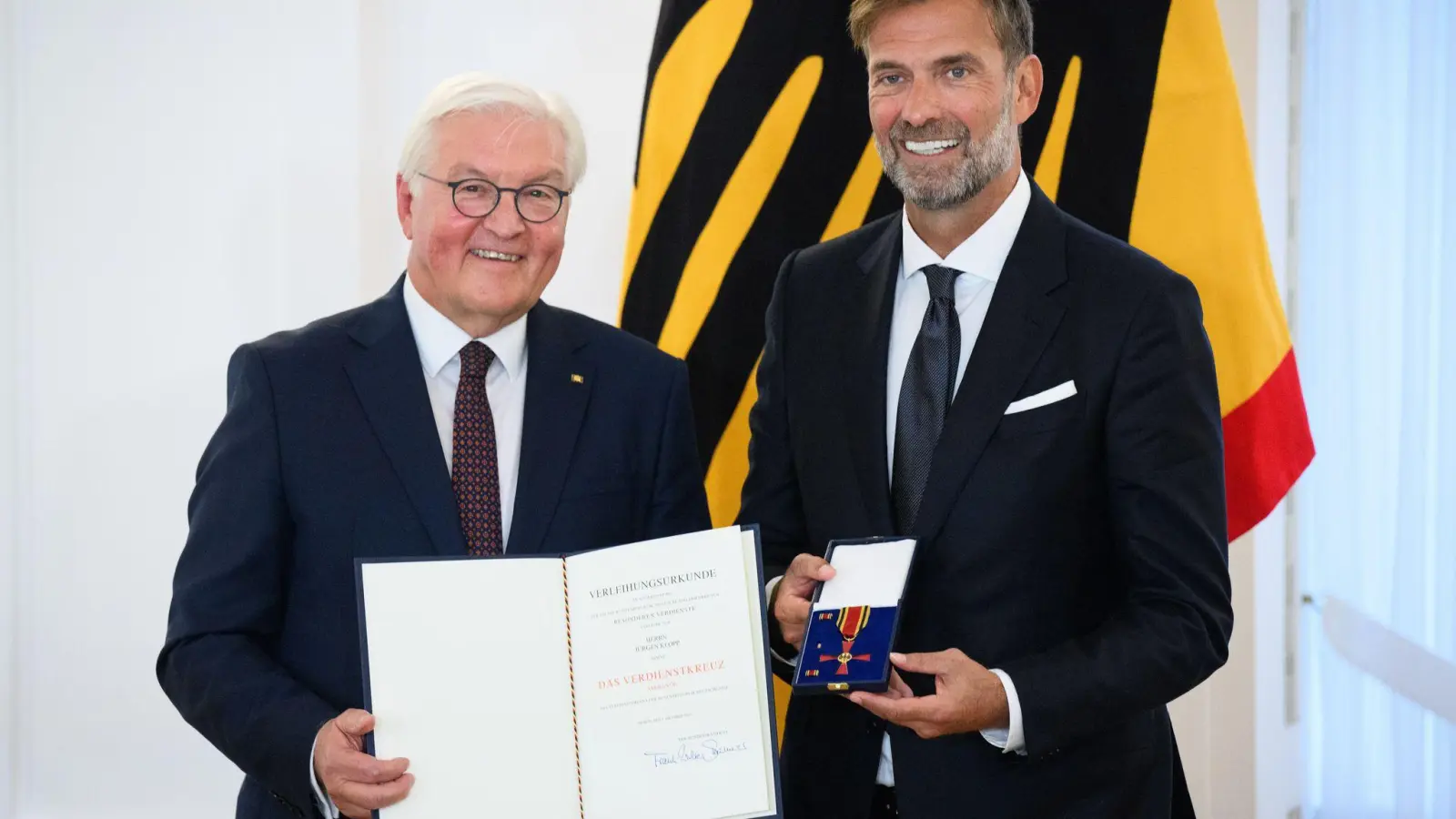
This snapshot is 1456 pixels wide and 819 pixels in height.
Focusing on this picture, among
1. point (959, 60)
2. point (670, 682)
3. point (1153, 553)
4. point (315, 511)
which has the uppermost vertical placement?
point (959, 60)

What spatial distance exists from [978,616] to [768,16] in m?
1.66

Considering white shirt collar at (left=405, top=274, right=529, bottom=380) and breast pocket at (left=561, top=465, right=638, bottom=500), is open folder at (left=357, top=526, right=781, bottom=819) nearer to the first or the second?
breast pocket at (left=561, top=465, right=638, bottom=500)

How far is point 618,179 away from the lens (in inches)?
147

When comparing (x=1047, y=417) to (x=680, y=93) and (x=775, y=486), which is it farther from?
(x=680, y=93)

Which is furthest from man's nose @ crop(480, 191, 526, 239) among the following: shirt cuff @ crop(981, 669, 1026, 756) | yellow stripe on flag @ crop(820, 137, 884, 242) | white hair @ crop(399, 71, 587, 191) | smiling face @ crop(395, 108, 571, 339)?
yellow stripe on flag @ crop(820, 137, 884, 242)

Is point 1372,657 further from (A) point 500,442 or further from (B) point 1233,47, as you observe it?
(A) point 500,442

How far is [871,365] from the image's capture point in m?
2.16

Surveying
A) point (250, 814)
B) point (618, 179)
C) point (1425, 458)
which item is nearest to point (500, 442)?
point (250, 814)

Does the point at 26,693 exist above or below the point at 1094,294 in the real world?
below

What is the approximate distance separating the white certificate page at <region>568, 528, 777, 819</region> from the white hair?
0.70 metres

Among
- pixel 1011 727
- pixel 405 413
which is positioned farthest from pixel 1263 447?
pixel 405 413

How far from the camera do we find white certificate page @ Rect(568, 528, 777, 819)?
1764mm

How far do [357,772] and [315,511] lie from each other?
1.42ft
